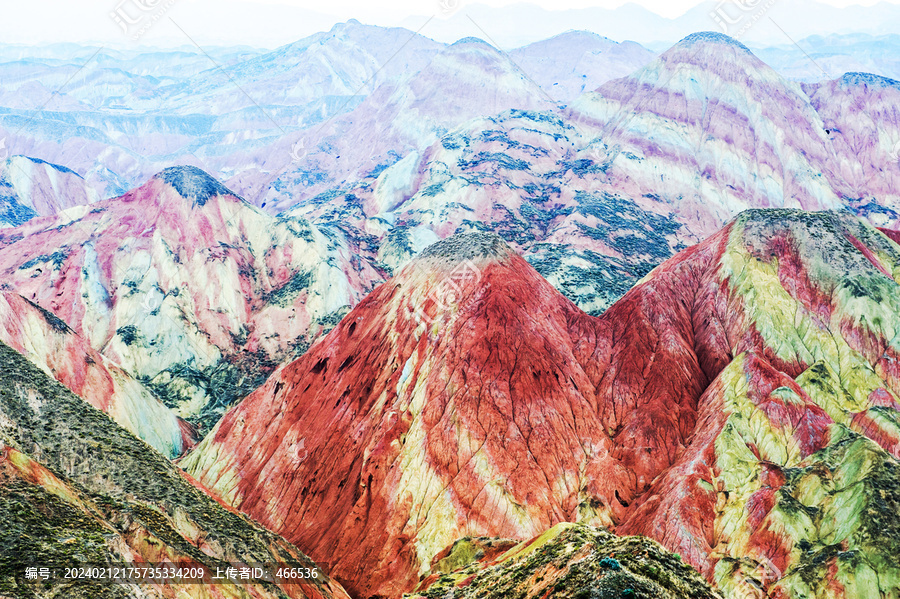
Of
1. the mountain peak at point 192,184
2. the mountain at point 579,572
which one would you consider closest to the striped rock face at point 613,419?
the mountain at point 579,572

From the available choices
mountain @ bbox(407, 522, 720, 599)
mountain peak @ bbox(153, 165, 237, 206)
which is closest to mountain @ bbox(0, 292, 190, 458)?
mountain @ bbox(407, 522, 720, 599)

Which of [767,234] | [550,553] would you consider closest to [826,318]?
[767,234]

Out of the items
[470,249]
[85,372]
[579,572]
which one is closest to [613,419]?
[470,249]

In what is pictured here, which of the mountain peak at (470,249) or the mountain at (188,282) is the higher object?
the mountain peak at (470,249)

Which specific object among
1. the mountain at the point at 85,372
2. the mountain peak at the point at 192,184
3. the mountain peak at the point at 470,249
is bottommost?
the mountain at the point at 85,372

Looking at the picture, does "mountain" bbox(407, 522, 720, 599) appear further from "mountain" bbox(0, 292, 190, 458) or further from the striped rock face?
"mountain" bbox(0, 292, 190, 458)

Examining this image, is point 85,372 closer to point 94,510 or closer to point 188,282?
point 188,282

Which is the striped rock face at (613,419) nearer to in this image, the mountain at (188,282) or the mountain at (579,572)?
the mountain at (579,572)
